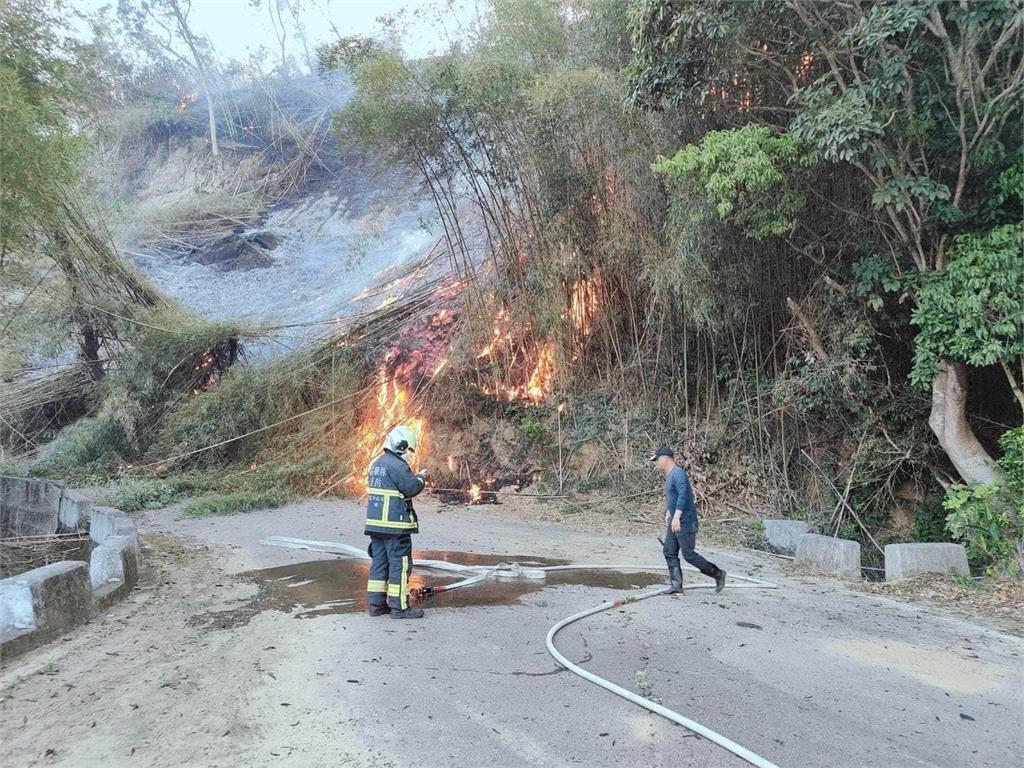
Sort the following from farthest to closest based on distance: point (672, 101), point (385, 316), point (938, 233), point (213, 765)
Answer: point (385, 316) < point (672, 101) < point (938, 233) < point (213, 765)

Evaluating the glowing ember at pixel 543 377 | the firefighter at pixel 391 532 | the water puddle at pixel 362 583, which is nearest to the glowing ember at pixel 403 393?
the glowing ember at pixel 543 377

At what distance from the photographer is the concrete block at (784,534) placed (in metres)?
7.84

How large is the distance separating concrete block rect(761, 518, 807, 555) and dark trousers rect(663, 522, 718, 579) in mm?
2670

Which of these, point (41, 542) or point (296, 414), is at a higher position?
point (296, 414)

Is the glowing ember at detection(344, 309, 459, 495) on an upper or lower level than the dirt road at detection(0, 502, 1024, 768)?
upper

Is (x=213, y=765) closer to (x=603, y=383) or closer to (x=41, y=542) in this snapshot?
(x=41, y=542)

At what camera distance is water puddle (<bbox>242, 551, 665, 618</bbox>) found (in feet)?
17.4

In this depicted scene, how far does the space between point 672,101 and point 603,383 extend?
5.41 m

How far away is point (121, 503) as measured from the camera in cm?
1049

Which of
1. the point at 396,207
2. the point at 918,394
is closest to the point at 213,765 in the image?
the point at 918,394

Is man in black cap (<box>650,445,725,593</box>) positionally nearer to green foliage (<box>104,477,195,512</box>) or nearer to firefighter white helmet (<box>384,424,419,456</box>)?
firefighter white helmet (<box>384,424,419,456</box>)

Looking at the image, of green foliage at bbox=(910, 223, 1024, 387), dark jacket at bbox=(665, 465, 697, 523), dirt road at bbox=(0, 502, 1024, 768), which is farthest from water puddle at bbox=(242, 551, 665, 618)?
green foliage at bbox=(910, 223, 1024, 387)

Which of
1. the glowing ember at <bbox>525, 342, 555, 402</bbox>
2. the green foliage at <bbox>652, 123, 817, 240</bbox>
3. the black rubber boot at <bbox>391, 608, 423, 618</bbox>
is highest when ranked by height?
the green foliage at <bbox>652, 123, 817, 240</bbox>

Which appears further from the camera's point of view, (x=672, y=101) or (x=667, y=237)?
(x=667, y=237)
